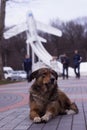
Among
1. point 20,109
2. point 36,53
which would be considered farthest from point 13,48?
point 20,109

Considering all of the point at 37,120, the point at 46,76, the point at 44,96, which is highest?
the point at 46,76

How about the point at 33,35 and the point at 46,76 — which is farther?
the point at 33,35

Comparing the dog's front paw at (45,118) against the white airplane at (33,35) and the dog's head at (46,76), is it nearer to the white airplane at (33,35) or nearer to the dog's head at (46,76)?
the dog's head at (46,76)

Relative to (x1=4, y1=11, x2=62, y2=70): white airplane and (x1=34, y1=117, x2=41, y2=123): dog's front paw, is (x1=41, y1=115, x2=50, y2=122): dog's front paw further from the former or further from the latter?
(x1=4, y1=11, x2=62, y2=70): white airplane

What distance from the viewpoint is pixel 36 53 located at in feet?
252

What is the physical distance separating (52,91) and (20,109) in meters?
3.21

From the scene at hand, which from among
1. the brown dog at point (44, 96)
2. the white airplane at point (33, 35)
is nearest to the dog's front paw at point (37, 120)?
the brown dog at point (44, 96)

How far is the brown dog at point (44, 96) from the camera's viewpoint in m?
9.10

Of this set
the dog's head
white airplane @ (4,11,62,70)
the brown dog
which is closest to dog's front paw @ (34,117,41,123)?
the brown dog

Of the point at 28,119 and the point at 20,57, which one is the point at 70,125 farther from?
the point at 20,57

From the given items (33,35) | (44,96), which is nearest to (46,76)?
(44,96)

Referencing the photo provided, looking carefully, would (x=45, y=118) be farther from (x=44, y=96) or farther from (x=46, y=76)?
(x=46, y=76)

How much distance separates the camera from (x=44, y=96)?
30.9 ft

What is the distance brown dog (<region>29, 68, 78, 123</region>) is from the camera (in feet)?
29.9
